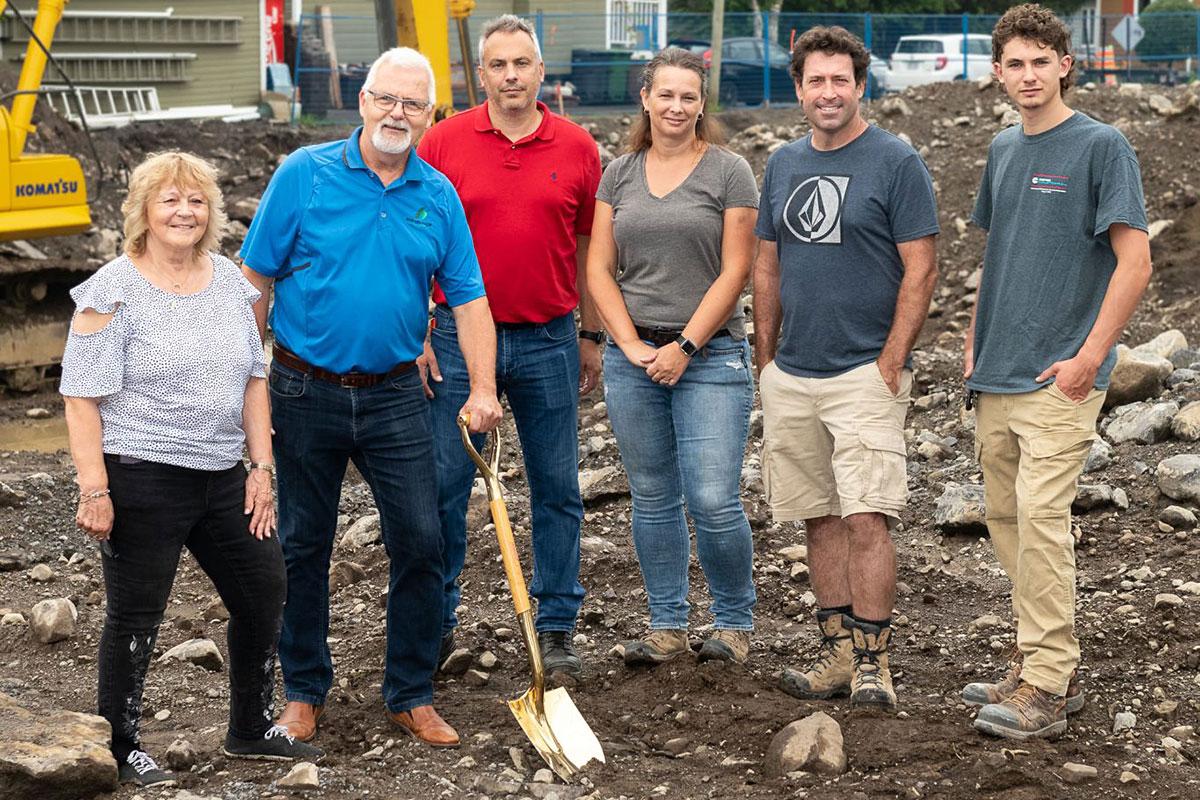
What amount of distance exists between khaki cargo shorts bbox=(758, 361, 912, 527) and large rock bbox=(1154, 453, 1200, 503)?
2.61 m

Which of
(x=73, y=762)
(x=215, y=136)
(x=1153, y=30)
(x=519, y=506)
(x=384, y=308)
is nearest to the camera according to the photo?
(x=73, y=762)

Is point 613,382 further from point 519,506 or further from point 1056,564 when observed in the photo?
point 519,506

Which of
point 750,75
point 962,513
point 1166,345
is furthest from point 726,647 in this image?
point 750,75

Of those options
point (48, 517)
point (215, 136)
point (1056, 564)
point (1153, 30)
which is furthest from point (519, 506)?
point (1153, 30)

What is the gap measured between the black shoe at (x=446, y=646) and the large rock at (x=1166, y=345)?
18.4 ft

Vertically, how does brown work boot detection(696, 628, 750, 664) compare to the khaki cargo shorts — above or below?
below

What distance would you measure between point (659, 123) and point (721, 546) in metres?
1.42

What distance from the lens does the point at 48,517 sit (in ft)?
27.2

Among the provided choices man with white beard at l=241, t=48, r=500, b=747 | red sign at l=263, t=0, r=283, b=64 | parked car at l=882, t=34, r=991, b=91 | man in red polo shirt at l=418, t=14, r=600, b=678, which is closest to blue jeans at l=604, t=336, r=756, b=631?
man in red polo shirt at l=418, t=14, r=600, b=678

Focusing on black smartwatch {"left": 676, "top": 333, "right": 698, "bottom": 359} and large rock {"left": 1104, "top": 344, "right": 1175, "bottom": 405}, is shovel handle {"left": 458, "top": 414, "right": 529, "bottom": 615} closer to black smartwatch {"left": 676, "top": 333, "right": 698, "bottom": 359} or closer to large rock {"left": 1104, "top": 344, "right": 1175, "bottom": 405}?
black smartwatch {"left": 676, "top": 333, "right": 698, "bottom": 359}

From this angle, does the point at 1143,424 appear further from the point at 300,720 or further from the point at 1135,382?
the point at 300,720

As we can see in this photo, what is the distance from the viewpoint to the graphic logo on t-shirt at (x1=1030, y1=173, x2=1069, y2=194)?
4.65m

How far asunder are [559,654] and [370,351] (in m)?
1.48

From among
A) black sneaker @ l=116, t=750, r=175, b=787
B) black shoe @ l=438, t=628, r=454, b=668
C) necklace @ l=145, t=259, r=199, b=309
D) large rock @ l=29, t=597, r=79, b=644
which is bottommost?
large rock @ l=29, t=597, r=79, b=644
